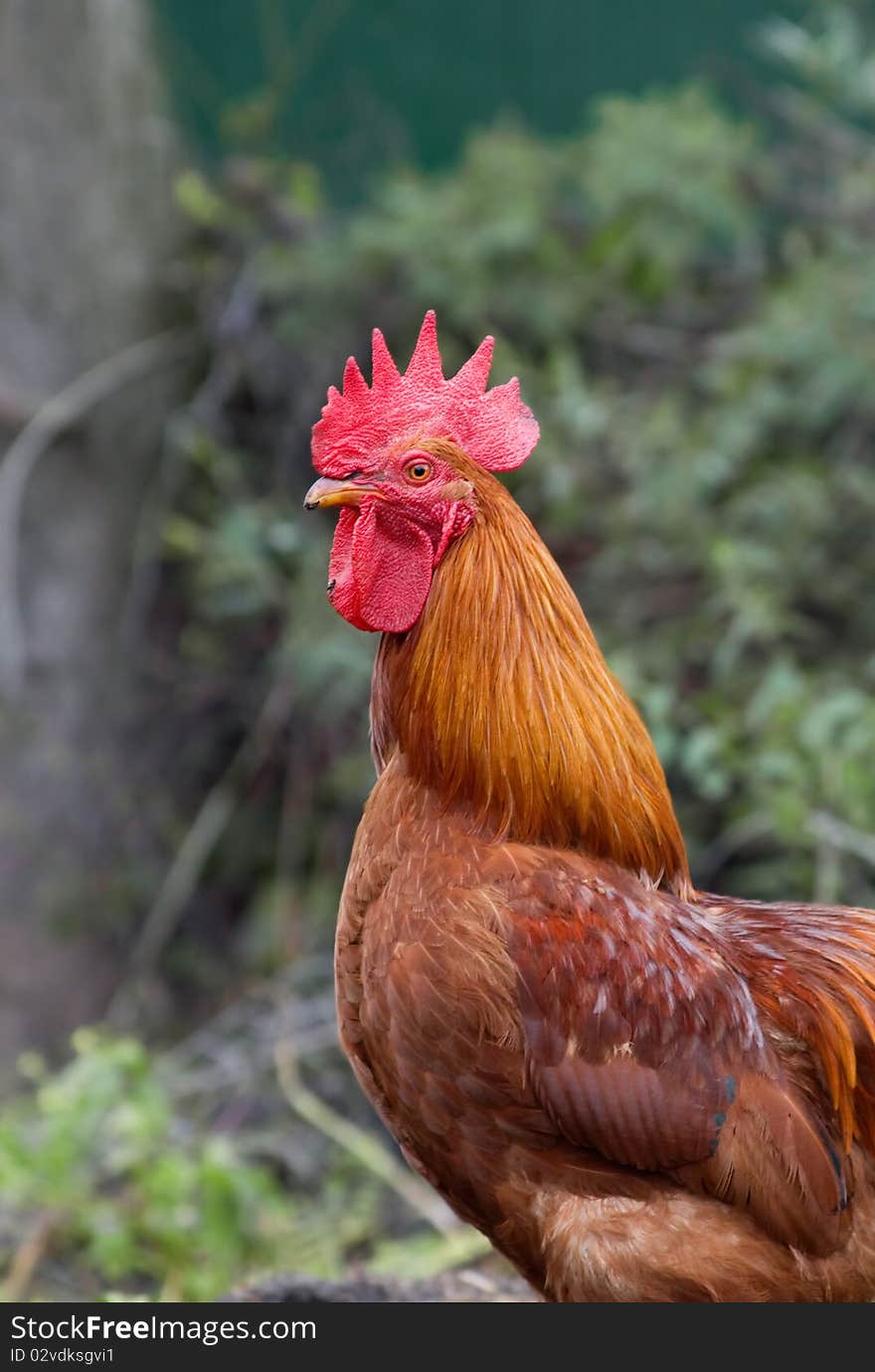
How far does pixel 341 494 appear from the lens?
2.22 meters

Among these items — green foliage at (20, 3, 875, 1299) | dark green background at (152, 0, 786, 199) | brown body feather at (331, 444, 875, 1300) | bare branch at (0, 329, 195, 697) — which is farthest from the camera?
dark green background at (152, 0, 786, 199)

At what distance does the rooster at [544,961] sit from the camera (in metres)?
A: 2.09

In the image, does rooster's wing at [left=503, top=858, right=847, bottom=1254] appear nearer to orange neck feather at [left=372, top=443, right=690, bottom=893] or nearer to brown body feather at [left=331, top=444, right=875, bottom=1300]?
brown body feather at [left=331, top=444, right=875, bottom=1300]

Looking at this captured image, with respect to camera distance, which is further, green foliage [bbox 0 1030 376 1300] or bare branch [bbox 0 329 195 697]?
bare branch [bbox 0 329 195 697]

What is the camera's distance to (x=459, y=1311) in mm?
2322

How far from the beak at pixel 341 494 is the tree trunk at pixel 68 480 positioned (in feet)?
10.5

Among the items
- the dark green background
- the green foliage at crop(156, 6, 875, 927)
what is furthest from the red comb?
the dark green background

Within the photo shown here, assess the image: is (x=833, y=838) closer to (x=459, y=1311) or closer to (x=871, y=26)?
(x=459, y=1311)

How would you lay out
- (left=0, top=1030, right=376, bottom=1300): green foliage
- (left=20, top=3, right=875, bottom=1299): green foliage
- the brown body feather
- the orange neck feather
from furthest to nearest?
(left=20, top=3, right=875, bottom=1299): green foliage → (left=0, top=1030, right=376, bottom=1300): green foliage → the orange neck feather → the brown body feather

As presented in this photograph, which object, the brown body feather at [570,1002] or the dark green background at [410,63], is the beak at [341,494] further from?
the dark green background at [410,63]

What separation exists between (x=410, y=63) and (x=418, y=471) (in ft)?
14.0

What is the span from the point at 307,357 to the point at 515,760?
380 cm

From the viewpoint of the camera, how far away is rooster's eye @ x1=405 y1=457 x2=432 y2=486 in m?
2.21

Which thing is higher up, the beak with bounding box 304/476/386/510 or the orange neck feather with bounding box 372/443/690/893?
the beak with bounding box 304/476/386/510
